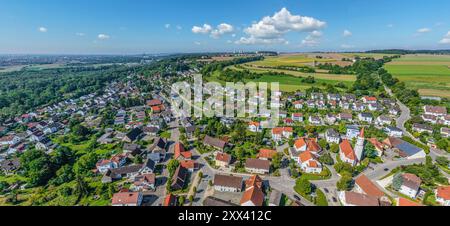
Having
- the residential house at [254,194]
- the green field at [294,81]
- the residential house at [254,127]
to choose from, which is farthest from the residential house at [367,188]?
the green field at [294,81]

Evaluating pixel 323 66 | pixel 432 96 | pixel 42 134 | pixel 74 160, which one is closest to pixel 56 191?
pixel 74 160

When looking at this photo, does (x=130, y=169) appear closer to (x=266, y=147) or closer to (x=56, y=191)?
(x=56, y=191)

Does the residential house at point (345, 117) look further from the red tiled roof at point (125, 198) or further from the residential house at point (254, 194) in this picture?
the red tiled roof at point (125, 198)

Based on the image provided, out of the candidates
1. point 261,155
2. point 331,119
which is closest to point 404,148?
point 331,119

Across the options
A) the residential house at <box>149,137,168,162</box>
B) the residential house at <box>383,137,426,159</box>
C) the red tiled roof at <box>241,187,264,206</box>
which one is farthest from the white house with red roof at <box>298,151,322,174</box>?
the residential house at <box>149,137,168,162</box>

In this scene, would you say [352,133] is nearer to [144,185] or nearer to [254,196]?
[254,196]

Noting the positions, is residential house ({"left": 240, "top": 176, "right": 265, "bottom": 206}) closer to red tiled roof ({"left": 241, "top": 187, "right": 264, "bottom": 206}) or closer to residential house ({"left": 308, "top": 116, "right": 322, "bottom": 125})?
red tiled roof ({"left": 241, "top": 187, "right": 264, "bottom": 206})
